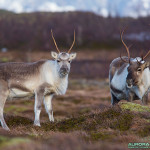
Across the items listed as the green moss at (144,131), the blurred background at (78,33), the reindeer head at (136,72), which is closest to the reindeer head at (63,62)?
the reindeer head at (136,72)

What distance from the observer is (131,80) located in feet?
36.0

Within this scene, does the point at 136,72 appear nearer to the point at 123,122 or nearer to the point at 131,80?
the point at 131,80

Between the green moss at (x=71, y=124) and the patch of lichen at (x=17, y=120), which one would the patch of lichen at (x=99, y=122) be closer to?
the green moss at (x=71, y=124)

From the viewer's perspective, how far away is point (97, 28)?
379 feet

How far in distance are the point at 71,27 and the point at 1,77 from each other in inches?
4025

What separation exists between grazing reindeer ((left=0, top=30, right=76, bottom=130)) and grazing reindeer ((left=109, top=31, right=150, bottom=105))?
238cm

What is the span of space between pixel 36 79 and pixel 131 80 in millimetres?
3612

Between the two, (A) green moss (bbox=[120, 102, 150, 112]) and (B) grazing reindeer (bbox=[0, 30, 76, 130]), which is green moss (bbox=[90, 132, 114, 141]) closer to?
(A) green moss (bbox=[120, 102, 150, 112])

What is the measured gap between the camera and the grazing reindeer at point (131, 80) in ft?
36.7

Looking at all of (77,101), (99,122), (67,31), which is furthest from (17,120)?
(67,31)

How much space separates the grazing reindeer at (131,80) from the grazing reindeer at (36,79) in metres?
2.38

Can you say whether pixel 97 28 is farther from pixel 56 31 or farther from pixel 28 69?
pixel 28 69

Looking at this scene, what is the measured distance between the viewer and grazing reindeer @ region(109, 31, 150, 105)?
11.2 meters

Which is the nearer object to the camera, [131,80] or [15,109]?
[131,80]
